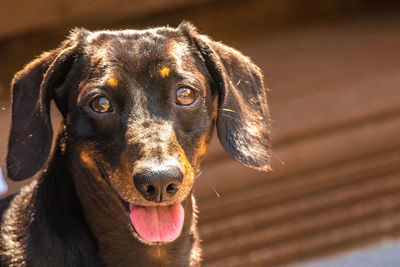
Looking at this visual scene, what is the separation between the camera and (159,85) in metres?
2.94

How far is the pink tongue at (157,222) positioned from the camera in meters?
2.80

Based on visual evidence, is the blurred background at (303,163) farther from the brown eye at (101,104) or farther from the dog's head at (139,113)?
the brown eye at (101,104)

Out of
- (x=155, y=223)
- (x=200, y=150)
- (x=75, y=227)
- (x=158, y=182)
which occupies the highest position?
(x=158, y=182)

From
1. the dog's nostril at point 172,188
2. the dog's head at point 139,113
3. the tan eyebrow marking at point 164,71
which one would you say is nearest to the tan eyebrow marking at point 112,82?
the dog's head at point 139,113

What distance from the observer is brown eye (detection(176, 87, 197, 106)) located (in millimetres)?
2957

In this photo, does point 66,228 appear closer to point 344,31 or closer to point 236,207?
point 236,207

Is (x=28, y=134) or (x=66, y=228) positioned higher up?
(x=28, y=134)

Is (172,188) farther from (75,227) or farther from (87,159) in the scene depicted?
(75,227)

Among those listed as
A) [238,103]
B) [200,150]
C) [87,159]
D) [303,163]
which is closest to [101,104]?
[87,159]

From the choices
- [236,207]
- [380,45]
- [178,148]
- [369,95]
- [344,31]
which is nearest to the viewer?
[178,148]

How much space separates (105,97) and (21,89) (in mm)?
368


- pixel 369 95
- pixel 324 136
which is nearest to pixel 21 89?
pixel 324 136

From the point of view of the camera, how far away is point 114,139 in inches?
113

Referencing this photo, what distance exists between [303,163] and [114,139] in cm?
248
